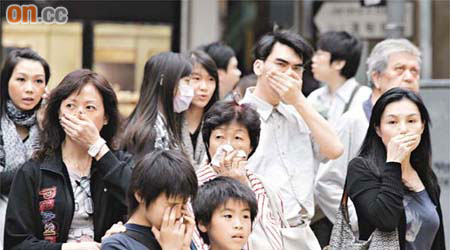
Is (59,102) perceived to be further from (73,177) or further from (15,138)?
(15,138)

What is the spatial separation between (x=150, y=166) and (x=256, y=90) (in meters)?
1.94

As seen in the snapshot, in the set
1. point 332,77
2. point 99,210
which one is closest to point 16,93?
point 99,210

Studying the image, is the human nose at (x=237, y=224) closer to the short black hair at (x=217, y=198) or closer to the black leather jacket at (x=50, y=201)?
the short black hair at (x=217, y=198)

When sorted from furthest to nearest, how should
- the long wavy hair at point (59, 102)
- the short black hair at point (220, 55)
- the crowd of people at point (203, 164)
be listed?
1. the short black hair at point (220, 55)
2. the long wavy hair at point (59, 102)
3. the crowd of people at point (203, 164)

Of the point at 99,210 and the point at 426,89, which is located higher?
the point at 426,89

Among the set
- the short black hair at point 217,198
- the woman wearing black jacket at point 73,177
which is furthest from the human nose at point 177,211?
the woman wearing black jacket at point 73,177

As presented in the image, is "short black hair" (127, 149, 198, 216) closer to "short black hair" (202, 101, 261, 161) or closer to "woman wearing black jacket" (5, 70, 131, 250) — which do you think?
"woman wearing black jacket" (5, 70, 131, 250)

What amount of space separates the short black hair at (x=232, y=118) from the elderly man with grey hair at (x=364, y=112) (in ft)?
3.79

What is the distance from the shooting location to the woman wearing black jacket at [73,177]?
5.51 meters

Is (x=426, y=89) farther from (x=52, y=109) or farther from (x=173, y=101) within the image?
(x=52, y=109)

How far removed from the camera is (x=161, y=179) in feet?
15.6

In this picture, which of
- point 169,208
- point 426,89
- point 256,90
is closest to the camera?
point 169,208

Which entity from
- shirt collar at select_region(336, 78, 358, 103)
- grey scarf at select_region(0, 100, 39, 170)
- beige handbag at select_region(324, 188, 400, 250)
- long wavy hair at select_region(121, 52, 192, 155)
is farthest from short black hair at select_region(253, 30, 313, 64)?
grey scarf at select_region(0, 100, 39, 170)

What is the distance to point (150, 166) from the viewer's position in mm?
4844
